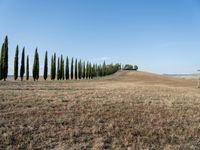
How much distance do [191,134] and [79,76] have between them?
233 feet

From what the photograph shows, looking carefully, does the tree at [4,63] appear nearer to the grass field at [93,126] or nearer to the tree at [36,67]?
the tree at [36,67]

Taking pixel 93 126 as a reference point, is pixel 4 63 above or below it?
above

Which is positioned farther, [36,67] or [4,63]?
[36,67]

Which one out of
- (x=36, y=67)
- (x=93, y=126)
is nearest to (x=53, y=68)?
(x=36, y=67)

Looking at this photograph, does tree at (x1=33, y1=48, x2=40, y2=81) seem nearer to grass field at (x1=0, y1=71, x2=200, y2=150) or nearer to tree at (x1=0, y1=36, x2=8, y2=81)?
tree at (x1=0, y1=36, x2=8, y2=81)

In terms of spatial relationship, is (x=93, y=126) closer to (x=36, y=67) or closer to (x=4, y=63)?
(x=4, y=63)

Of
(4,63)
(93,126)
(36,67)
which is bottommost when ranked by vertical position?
(93,126)

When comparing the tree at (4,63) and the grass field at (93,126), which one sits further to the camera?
the tree at (4,63)

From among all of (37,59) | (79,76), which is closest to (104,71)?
(79,76)

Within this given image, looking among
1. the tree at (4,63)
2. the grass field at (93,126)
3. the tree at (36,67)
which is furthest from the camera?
the tree at (36,67)

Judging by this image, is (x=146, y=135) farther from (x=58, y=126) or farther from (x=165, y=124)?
(x=58, y=126)

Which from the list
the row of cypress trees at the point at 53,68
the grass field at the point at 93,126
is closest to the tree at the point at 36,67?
the row of cypress trees at the point at 53,68

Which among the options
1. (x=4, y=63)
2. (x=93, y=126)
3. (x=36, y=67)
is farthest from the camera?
(x=36, y=67)

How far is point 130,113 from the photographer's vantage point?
14227mm
